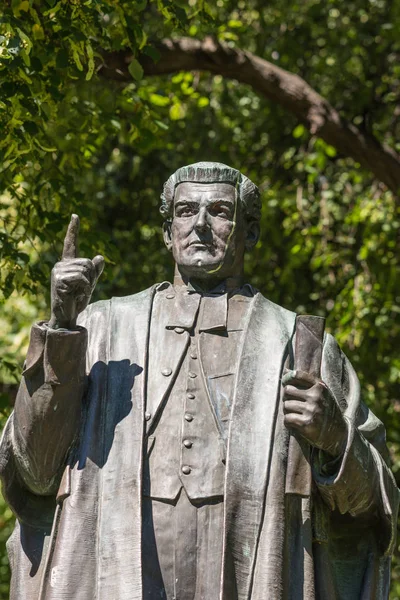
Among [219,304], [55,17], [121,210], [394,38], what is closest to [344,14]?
[394,38]

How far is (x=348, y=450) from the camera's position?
24.8 feet

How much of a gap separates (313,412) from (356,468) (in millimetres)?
313

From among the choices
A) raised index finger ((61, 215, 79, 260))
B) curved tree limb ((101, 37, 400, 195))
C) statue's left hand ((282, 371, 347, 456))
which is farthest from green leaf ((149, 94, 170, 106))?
statue's left hand ((282, 371, 347, 456))

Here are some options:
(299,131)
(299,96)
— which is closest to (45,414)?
(299,96)

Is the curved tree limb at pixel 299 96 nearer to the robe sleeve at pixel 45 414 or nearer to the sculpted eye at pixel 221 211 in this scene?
the sculpted eye at pixel 221 211

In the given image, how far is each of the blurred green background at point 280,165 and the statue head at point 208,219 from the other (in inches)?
203

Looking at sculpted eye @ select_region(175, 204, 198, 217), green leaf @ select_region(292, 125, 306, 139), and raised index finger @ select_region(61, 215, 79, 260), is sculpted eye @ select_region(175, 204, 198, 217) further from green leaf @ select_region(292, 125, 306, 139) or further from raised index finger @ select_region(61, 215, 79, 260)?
green leaf @ select_region(292, 125, 306, 139)

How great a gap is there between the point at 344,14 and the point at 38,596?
32.2 feet

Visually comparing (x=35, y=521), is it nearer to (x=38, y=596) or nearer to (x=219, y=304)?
(x=38, y=596)

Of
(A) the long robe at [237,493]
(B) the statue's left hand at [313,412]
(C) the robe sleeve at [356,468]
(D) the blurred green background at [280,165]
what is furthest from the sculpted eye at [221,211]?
(D) the blurred green background at [280,165]

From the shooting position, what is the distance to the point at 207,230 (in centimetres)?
807

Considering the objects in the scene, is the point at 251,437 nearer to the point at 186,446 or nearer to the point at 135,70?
the point at 186,446

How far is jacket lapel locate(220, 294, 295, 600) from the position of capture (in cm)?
743

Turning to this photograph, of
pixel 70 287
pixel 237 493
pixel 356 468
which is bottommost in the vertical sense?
pixel 237 493
